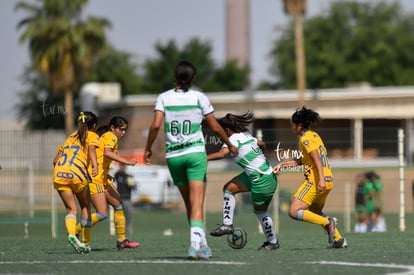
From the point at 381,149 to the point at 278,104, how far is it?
33.1 meters

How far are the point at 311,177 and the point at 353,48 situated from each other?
264 ft

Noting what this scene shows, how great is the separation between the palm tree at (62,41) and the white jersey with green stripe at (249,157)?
156 feet

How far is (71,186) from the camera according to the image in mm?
14344

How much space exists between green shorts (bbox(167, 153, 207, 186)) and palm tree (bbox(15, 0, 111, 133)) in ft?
162

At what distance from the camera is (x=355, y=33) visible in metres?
95.3

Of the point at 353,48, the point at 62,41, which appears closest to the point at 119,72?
the point at 353,48

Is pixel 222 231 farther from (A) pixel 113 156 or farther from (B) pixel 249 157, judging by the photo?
(A) pixel 113 156

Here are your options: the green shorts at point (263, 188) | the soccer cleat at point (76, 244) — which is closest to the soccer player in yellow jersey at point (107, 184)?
the soccer cleat at point (76, 244)

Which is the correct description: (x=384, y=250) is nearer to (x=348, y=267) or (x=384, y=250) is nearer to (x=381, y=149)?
(x=348, y=267)

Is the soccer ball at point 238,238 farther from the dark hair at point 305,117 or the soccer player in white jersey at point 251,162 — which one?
Result: the dark hair at point 305,117

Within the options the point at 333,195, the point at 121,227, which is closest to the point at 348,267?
the point at 121,227

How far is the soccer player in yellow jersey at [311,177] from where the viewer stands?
14.0 m

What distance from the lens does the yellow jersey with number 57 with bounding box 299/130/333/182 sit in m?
14.0

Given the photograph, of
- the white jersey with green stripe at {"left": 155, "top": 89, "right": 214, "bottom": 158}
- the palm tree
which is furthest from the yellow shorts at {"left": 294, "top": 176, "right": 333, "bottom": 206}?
the palm tree
